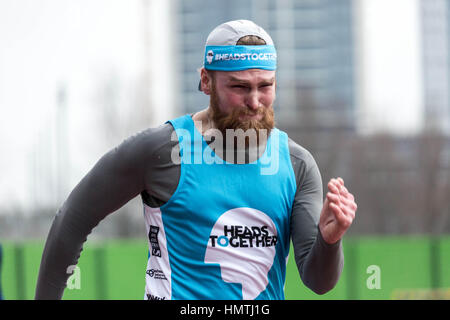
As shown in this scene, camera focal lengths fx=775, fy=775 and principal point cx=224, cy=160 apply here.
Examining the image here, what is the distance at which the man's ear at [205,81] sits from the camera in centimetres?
339

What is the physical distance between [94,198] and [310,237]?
3.04ft

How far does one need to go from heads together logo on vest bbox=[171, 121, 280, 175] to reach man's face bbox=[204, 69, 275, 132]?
0.14 ft

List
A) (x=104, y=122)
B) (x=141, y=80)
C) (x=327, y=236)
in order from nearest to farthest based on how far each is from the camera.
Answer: (x=327, y=236)
(x=104, y=122)
(x=141, y=80)

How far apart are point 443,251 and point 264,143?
329 inches

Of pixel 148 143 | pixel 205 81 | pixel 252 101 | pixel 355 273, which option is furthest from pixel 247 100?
pixel 355 273

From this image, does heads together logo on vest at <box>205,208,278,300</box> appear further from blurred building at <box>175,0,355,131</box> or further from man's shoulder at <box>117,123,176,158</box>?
blurred building at <box>175,0,355,131</box>

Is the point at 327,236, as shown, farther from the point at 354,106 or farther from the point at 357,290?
the point at 354,106

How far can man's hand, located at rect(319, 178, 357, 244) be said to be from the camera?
9.25 ft

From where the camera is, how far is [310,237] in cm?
314

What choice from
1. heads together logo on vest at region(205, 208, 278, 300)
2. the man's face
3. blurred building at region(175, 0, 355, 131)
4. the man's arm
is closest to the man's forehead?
the man's face

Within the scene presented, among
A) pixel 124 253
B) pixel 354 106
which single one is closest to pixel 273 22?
pixel 354 106

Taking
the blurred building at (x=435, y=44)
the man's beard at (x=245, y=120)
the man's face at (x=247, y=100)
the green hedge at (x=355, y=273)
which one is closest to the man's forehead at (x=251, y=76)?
the man's face at (x=247, y=100)

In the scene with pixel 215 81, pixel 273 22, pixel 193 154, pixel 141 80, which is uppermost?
pixel 273 22

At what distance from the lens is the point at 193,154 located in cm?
326
